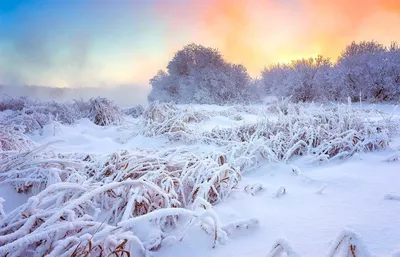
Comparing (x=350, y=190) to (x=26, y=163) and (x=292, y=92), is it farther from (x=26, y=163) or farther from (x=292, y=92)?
(x=292, y=92)

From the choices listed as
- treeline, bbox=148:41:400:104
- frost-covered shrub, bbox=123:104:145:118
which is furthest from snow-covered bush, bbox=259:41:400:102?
frost-covered shrub, bbox=123:104:145:118

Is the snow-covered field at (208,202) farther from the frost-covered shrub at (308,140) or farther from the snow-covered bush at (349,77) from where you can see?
the snow-covered bush at (349,77)

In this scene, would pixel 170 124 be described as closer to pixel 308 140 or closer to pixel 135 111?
pixel 308 140

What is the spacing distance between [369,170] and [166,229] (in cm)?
147

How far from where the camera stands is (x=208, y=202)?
123 cm

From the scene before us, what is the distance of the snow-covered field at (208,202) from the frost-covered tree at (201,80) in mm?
10152

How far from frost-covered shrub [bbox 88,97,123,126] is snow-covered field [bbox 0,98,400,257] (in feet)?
10.7

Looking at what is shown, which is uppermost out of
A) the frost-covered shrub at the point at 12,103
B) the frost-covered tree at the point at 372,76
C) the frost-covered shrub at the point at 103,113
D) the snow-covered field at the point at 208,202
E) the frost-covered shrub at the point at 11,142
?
the frost-covered tree at the point at 372,76

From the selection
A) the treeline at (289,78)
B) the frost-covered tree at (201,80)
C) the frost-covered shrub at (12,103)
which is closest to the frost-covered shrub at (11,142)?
the frost-covered shrub at (12,103)

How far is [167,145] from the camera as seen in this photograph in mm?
3250

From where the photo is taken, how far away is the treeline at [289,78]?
9.79m

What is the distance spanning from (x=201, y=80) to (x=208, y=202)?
12.4m

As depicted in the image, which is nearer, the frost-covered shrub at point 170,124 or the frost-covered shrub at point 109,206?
the frost-covered shrub at point 109,206

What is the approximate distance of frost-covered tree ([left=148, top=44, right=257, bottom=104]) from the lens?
12.8 m
